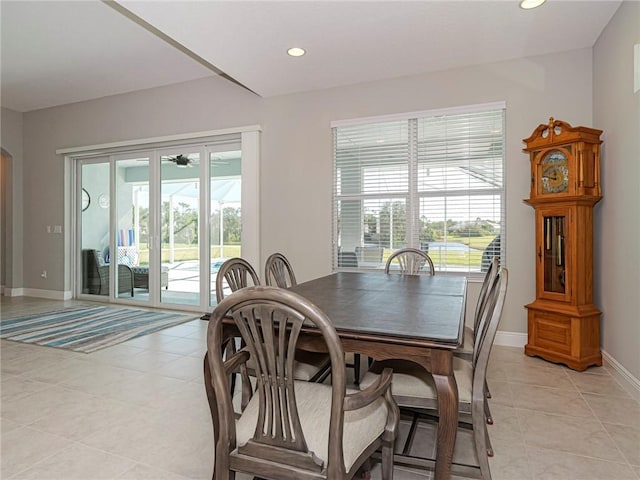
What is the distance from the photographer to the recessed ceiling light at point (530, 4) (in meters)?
2.71

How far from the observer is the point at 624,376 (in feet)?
8.84

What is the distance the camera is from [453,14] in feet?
9.50

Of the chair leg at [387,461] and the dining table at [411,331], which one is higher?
the dining table at [411,331]

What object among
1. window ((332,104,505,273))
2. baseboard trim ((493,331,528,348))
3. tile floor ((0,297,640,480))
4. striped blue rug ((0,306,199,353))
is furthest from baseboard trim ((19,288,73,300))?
baseboard trim ((493,331,528,348))

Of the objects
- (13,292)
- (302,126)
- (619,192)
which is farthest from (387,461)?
(13,292)

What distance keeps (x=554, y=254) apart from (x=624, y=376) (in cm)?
102

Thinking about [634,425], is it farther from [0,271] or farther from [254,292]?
[0,271]

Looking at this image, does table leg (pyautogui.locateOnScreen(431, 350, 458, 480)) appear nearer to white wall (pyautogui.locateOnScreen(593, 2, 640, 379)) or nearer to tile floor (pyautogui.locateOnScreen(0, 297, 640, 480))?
tile floor (pyautogui.locateOnScreen(0, 297, 640, 480))

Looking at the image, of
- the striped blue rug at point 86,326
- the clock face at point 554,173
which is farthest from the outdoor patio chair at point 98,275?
the clock face at point 554,173

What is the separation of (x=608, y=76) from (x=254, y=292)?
3.52 metres

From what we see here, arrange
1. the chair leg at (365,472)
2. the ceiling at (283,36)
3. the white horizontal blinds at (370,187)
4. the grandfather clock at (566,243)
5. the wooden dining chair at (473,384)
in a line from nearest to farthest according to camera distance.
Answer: the wooden dining chair at (473,384) < the chair leg at (365,472) < the ceiling at (283,36) < the grandfather clock at (566,243) < the white horizontal blinds at (370,187)

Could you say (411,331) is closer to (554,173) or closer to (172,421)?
(172,421)

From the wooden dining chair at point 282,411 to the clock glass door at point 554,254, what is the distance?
8.55ft

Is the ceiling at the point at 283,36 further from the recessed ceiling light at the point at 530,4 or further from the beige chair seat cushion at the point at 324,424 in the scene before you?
the beige chair seat cushion at the point at 324,424
